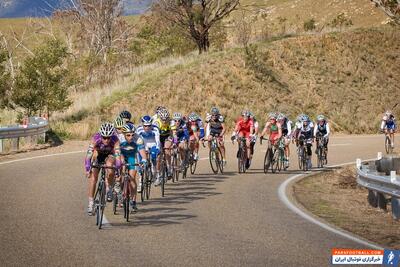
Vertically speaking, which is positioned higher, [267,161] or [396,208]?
[267,161]

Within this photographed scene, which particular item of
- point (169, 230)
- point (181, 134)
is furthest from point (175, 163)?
point (169, 230)

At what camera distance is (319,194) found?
58.2 ft

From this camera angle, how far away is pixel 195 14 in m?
49.6

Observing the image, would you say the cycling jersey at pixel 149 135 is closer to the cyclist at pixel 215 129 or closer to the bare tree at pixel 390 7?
the cyclist at pixel 215 129

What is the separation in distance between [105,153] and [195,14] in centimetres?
3793

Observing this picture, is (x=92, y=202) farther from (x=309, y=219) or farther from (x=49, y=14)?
(x=49, y=14)

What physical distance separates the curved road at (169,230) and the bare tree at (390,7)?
6.21 metres

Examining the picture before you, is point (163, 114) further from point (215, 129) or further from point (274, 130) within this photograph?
point (274, 130)

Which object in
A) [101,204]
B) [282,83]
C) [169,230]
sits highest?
[282,83]

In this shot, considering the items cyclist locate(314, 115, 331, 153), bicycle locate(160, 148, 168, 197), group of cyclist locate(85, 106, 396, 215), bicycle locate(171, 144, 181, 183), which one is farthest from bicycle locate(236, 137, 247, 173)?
bicycle locate(160, 148, 168, 197)

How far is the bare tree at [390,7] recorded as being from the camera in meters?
20.9

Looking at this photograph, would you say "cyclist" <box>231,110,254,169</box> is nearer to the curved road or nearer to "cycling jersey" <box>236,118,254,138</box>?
"cycling jersey" <box>236,118,254,138</box>

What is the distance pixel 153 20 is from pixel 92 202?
2138 inches

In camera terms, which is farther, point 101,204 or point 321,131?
point 321,131
